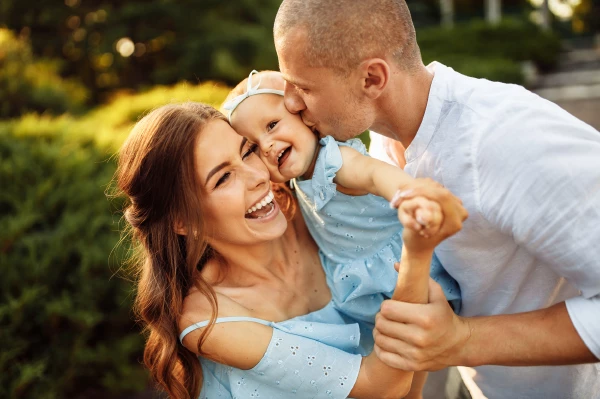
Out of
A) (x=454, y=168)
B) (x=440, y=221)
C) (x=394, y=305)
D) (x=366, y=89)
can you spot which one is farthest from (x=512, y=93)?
(x=394, y=305)

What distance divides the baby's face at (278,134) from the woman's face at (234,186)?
0.05 metres

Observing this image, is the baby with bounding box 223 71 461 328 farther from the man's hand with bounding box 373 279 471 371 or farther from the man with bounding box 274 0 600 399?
the man's hand with bounding box 373 279 471 371

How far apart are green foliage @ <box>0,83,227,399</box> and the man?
60.9 inches

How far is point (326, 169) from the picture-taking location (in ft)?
7.28

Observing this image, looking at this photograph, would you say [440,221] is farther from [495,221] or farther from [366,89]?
[366,89]

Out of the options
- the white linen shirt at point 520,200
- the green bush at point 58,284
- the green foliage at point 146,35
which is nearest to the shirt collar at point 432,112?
the white linen shirt at point 520,200

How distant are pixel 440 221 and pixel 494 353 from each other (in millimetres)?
638

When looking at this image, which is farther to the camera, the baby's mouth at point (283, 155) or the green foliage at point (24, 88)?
the green foliage at point (24, 88)

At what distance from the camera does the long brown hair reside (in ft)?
7.55

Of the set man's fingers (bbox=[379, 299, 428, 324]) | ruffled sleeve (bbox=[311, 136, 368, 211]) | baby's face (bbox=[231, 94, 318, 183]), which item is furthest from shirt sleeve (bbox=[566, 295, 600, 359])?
baby's face (bbox=[231, 94, 318, 183])

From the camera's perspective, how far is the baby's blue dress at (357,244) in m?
2.33

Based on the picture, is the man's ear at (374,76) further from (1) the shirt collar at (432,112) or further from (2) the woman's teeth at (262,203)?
(2) the woman's teeth at (262,203)

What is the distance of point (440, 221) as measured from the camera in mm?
1584

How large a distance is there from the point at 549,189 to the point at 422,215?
1.50 feet
